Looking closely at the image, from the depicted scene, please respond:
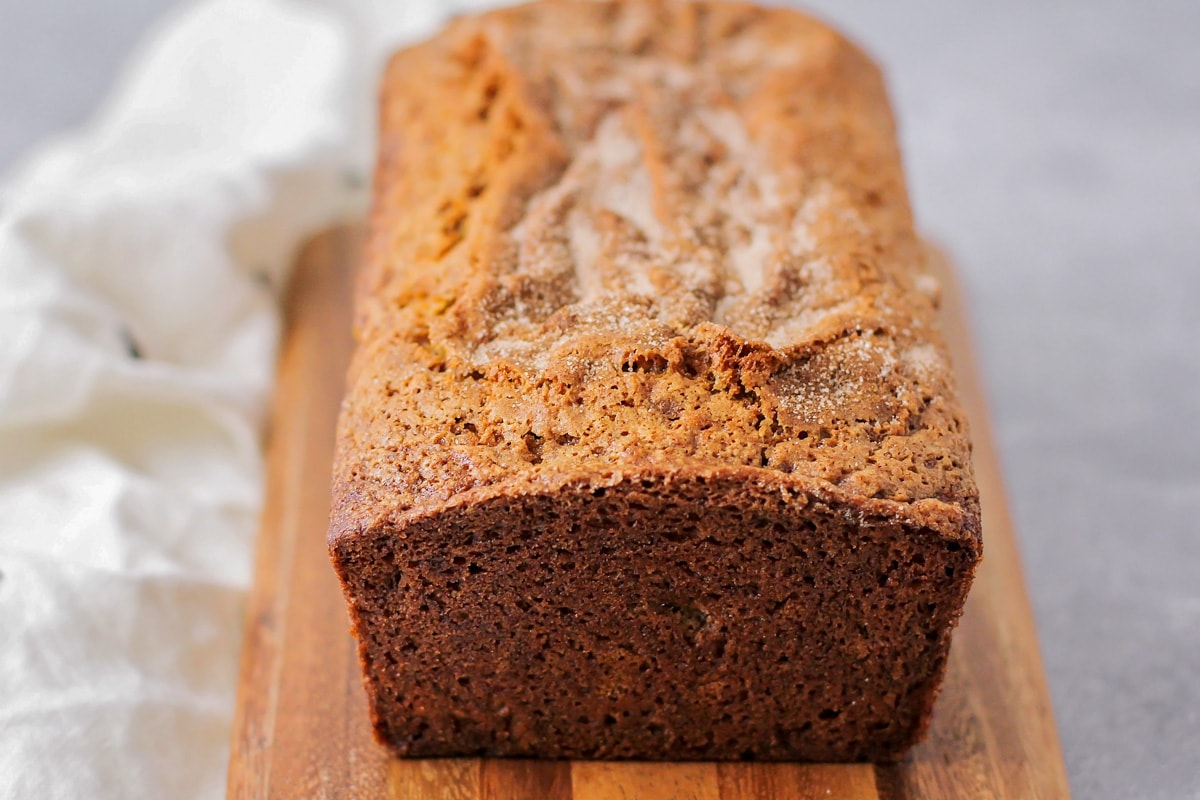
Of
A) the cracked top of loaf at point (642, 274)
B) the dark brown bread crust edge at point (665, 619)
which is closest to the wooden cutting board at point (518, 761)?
the dark brown bread crust edge at point (665, 619)

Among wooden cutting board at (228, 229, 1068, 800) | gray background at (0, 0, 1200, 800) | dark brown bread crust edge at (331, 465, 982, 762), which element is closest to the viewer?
dark brown bread crust edge at (331, 465, 982, 762)

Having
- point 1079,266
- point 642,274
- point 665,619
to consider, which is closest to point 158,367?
point 642,274

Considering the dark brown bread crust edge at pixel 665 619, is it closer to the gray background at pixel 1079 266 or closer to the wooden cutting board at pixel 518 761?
the wooden cutting board at pixel 518 761

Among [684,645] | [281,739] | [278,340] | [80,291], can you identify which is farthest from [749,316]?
[80,291]

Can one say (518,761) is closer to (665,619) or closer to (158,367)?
(665,619)

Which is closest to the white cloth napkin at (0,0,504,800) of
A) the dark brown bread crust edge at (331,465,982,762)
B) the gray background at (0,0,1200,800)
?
the dark brown bread crust edge at (331,465,982,762)

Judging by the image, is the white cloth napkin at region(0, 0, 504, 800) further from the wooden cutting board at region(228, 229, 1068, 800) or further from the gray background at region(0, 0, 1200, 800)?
the gray background at region(0, 0, 1200, 800)

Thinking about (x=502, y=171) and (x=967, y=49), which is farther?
(x=967, y=49)

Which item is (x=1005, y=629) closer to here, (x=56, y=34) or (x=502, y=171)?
(x=502, y=171)
